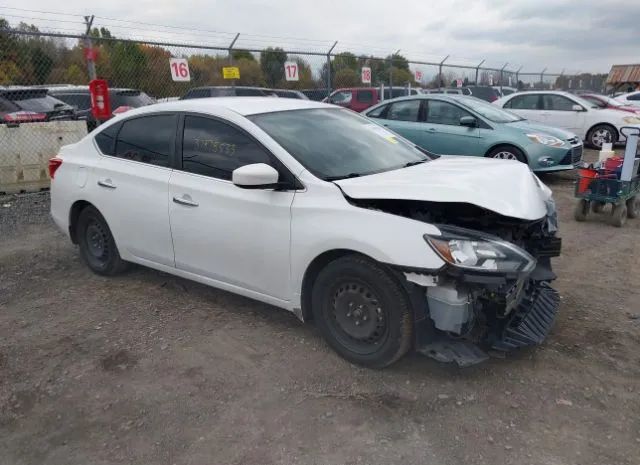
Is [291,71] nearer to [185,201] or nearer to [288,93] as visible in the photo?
[288,93]

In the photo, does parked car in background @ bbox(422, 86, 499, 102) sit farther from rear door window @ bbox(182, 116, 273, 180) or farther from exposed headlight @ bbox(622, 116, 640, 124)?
rear door window @ bbox(182, 116, 273, 180)

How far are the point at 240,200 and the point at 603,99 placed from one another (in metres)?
14.8

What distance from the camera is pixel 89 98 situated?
518 inches

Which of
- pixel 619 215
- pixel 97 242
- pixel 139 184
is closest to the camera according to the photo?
pixel 139 184

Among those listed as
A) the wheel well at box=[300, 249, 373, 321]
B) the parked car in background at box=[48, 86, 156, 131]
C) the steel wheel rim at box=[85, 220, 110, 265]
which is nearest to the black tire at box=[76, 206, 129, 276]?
the steel wheel rim at box=[85, 220, 110, 265]

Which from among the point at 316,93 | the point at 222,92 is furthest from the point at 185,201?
the point at 316,93

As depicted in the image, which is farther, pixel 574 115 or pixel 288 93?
pixel 288 93

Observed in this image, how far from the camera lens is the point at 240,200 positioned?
12.2 ft

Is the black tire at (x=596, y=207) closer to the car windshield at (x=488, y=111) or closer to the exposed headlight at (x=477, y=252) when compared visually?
the car windshield at (x=488, y=111)

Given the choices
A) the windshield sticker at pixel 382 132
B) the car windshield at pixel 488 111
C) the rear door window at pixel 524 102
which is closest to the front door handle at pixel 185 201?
the windshield sticker at pixel 382 132

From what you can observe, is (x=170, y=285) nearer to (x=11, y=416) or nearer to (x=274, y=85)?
(x=11, y=416)

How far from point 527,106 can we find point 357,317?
11.8 metres

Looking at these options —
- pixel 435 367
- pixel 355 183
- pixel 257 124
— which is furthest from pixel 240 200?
pixel 435 367

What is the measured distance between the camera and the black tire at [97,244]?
16.1 feet
